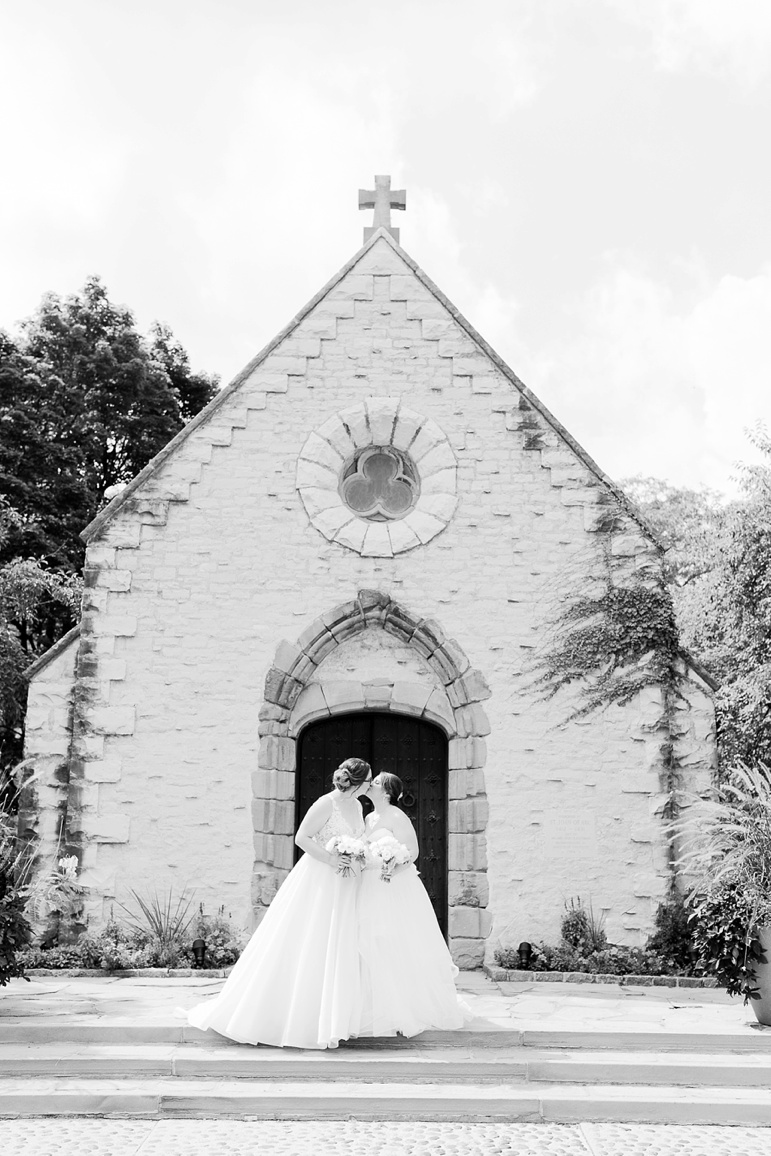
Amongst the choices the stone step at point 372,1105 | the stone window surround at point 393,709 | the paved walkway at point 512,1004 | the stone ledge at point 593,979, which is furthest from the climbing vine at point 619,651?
the stone step at point 372,1105

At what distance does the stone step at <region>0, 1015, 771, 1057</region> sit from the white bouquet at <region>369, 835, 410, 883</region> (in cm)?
97

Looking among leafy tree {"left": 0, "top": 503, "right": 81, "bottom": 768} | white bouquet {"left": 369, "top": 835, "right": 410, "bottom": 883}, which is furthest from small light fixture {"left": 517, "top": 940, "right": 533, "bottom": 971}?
leafy tree {"left": 0, "top": 503, "right": 81, "bottom": 768}

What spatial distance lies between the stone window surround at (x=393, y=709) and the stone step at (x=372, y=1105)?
169 inches

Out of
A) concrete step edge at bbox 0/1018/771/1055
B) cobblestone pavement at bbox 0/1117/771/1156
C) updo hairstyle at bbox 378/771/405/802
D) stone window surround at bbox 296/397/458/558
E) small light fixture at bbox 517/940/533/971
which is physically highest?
stone window surround at bbox 296/397/458/558

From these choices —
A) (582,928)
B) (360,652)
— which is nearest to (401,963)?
(582,928)

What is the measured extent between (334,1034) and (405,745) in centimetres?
468

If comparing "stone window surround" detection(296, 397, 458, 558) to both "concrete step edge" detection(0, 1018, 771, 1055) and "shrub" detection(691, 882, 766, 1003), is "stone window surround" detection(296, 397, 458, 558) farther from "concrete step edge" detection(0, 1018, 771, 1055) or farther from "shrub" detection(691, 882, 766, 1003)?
"concrete step edge" detection(0, 1018, 771, 1055)

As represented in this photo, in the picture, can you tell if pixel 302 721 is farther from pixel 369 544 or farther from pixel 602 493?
pixel 602 493

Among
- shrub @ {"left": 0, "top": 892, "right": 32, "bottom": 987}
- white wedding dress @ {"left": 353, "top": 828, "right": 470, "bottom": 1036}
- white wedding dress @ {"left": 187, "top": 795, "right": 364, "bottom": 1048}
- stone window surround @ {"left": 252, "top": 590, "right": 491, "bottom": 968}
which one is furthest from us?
stone window surround @ {"left": 252, "top": 590, "right": 491, "bottom": 968}

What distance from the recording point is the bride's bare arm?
6.59 meters

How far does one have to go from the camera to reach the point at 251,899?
1005 centimetres

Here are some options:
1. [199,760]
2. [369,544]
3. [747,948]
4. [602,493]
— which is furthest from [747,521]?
[199,760]

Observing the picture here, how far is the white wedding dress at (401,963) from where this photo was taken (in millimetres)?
6527

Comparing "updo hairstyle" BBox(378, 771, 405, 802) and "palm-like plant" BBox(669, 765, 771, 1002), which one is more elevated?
"updo hairstyle" BBox(378, 771, 405, 802)
